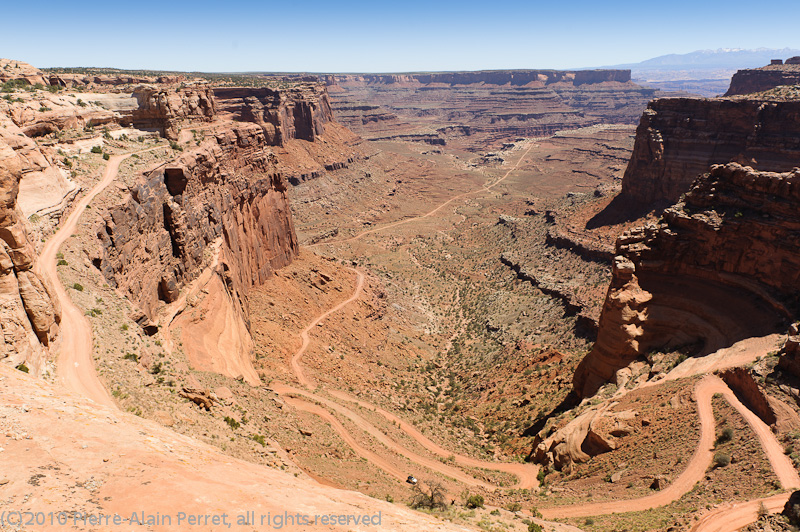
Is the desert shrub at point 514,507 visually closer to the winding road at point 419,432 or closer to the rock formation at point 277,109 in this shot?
the winding road at point 419,432

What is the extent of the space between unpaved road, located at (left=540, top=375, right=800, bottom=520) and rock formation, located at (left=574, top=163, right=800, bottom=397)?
776 cm

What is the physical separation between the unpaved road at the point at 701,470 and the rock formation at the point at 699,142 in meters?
53.1

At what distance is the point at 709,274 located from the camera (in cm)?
3253

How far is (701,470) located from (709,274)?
1655cm

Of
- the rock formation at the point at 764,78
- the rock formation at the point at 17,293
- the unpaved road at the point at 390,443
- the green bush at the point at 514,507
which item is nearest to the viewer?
the rock formation at the point at 17,293

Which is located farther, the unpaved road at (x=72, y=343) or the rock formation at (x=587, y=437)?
the rock formation at (x=587, y=437)

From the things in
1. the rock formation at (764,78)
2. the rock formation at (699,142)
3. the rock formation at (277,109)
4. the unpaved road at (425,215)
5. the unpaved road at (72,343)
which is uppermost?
the rock formation at (764,78)

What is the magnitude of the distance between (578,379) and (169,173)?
33.4m

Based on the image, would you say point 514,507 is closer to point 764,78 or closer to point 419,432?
point 419,432

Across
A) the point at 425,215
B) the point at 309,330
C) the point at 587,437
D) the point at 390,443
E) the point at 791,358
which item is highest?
the point at 791,358

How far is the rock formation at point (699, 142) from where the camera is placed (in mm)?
62250

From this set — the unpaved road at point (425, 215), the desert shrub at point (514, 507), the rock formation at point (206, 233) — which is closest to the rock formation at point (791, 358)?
the desert shrub at point (514, 507)

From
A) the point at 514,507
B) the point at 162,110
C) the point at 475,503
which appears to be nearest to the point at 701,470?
the point at 514,507

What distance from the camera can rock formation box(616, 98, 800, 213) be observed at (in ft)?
204
